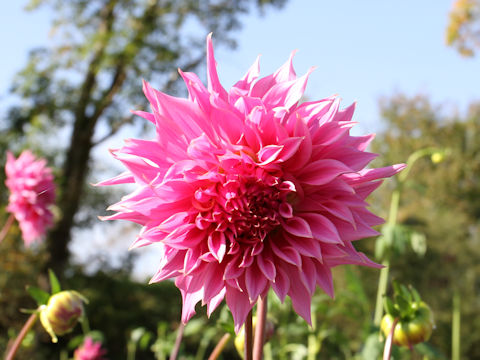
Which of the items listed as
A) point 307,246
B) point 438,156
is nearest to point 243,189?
point 307,246

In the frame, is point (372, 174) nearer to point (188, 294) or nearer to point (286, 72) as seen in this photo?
point (286, 72)

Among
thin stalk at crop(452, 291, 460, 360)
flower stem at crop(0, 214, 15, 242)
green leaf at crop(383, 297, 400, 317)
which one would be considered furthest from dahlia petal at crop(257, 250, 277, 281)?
thin stalk at crop(452, 291, 460, 360)

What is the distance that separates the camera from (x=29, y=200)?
2.59 m

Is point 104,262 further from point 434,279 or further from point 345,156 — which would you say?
point 345,156

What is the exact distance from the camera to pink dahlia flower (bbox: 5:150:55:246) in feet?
8.44

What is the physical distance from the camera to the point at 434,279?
30.7 ft

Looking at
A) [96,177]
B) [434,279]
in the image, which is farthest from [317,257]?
[96,177]

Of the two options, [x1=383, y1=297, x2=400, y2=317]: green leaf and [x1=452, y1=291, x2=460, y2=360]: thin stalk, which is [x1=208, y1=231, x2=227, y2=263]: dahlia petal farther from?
[x1=452, y1=291, x2=460, y2=360]: thin stalk

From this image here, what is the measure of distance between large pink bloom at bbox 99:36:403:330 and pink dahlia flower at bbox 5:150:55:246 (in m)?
1.95

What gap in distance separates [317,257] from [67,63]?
399 inches

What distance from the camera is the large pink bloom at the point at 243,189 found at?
0.76m

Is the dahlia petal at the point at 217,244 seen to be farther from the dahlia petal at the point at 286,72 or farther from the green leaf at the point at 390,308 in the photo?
the green leaf at the point at 390,308

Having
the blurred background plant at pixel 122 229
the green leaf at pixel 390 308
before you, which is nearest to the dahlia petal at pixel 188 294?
the green leaf at pixel 390 308

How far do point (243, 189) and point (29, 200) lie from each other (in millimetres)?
2117
